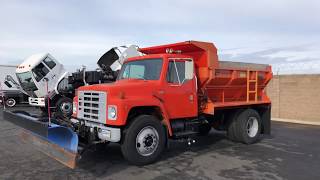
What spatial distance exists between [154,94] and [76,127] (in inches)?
75.9

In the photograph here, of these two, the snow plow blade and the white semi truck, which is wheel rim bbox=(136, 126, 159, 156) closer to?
the snow plow blade

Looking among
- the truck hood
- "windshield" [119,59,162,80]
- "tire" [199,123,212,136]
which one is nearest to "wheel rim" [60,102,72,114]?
"tire" [199,123,212,136]

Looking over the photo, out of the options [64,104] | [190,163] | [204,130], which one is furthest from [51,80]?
[190,163]

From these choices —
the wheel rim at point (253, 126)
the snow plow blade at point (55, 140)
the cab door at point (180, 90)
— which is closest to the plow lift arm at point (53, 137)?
the snow plow blade at point (55, 140)

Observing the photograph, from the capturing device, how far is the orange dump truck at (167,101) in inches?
296

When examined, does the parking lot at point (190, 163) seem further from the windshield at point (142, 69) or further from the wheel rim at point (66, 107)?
the wheel rim at point (66, 107)

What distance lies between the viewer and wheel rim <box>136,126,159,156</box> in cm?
766

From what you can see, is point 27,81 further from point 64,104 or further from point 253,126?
point 253,126

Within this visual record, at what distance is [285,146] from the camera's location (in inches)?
409

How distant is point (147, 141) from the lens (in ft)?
25.5

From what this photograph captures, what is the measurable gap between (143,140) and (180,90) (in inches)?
65.9

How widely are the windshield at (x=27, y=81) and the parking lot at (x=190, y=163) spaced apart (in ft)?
31.4

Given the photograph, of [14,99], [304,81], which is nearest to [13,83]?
[14,99]

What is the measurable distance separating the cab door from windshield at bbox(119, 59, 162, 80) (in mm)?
282
